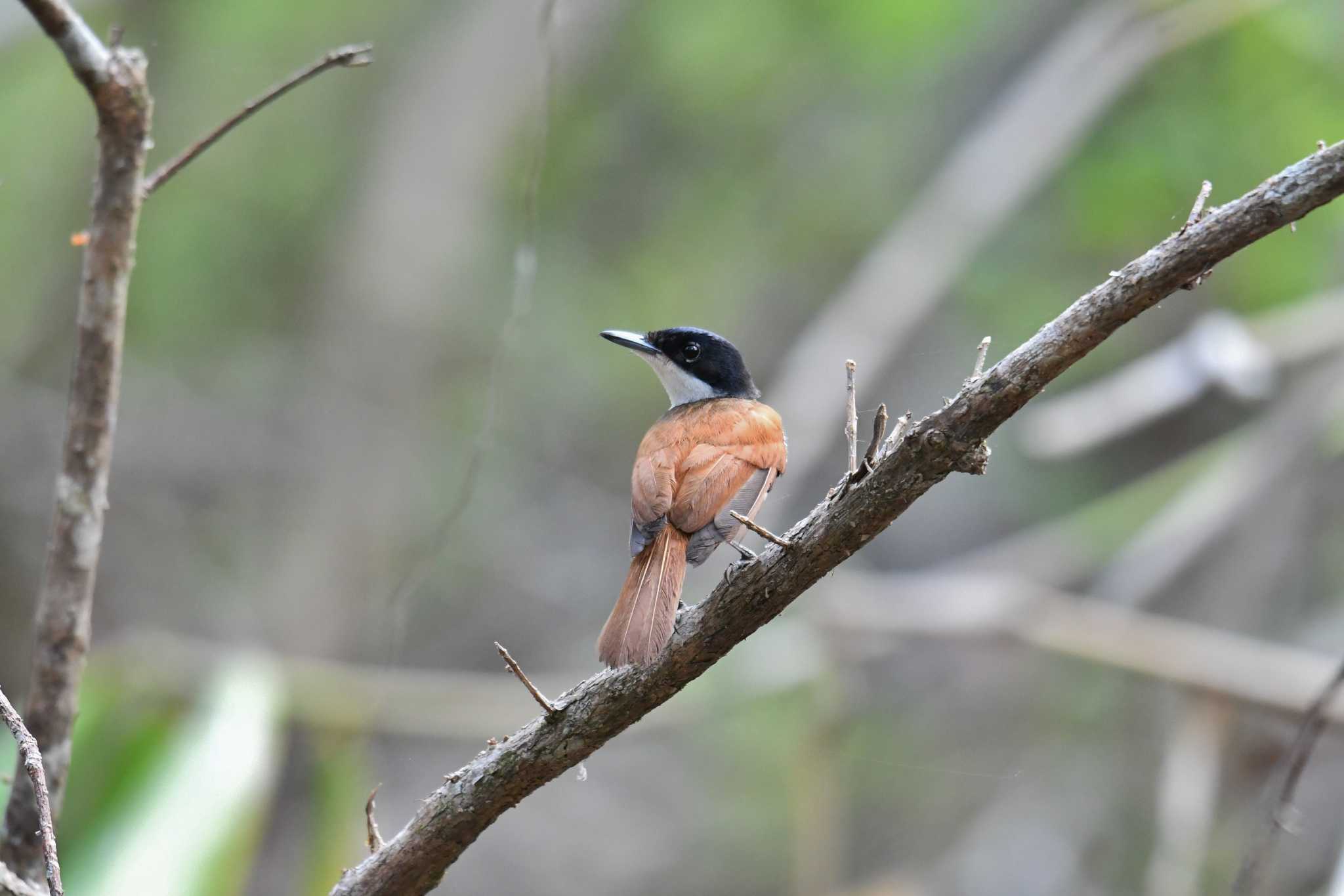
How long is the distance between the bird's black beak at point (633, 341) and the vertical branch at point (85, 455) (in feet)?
3.35

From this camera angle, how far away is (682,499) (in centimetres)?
220

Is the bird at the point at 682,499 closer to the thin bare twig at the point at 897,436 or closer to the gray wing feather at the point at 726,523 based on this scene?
the gray wing feather at the point at 726,523

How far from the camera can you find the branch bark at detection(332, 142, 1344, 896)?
4.44ft

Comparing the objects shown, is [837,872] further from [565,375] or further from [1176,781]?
[565,375]

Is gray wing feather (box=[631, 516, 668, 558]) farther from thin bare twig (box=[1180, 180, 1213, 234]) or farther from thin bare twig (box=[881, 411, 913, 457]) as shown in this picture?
thin bare twig (box=[1180, 180, 1213, 234])

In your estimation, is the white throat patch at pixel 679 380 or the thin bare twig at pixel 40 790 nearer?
the thin bare twig at pixel 40 790

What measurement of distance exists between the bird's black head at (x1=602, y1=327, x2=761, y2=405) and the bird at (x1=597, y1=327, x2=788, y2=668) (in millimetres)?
333

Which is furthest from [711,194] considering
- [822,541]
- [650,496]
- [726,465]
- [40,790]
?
[40,790]

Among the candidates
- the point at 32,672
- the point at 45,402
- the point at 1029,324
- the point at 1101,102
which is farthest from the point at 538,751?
the point at 45,402

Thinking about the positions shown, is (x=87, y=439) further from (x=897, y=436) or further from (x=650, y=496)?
(x=897, y=436)

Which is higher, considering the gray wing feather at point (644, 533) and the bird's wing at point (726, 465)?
the bird's wing at point (726, 465)

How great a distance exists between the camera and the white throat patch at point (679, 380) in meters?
3.14

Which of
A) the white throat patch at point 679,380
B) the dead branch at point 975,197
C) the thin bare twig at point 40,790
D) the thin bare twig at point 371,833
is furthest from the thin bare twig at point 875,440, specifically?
the dead branch at point 975,197

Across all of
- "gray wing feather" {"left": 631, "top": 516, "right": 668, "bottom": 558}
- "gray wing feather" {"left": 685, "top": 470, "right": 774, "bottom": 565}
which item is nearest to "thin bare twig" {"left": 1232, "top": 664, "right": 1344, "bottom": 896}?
"gray wing feather" {"left": 685, "top": 470, "right": 774, "bottom": 565}
